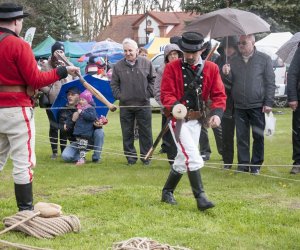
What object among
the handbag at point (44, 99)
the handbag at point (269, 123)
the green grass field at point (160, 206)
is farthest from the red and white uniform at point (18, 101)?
the handbag at point (44, 99)

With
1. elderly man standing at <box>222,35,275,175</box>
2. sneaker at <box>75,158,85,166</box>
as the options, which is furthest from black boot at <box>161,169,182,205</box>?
sneaker at <box>75,158,85,166</box>

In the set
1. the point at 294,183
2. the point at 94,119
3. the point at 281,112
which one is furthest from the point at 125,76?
the point at 281,112

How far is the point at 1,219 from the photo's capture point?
19.8ft

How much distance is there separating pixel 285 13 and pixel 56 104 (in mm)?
14950

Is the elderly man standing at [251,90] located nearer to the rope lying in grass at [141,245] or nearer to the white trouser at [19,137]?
the white trouser at [19,137]

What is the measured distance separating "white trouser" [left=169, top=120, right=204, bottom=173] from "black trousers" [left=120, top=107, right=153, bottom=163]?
3.14 meters

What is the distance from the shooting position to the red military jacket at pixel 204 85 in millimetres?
6656

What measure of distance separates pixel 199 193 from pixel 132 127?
373 cm

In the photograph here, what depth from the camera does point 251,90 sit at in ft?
28.1

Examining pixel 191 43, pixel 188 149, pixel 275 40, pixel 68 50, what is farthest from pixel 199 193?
pixel 68 50

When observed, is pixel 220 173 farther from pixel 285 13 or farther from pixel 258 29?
pixel 285 13

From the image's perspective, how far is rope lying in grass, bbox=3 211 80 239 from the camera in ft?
17.7

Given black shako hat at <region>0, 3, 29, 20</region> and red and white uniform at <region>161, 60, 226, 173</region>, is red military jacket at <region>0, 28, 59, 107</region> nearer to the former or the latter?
black shako hat at <region>0, 3, 29, 20</region>

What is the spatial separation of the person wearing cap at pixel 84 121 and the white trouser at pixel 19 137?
4.05 meters
